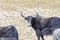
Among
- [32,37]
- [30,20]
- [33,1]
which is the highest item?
[30,20]

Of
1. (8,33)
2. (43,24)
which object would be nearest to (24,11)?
(43,24)

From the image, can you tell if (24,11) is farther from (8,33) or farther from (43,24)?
(8,33)

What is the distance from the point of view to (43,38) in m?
13.2

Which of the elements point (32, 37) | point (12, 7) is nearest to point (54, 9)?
point (12, 7)

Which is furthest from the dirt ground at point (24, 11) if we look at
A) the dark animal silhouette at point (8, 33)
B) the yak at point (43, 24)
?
the dark animal silhouette at point (8, 33)

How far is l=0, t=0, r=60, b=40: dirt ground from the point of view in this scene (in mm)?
14766

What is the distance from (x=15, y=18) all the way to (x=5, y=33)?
269 inches

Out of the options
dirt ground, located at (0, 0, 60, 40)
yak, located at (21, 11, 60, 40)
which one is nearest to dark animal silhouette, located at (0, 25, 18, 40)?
yak, located at (21, 11, 60, 40)

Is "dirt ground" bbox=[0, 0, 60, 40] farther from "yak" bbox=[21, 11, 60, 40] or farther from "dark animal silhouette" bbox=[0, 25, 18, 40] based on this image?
"dark animal silhouette" bbox=[0, 25, 18, 40]

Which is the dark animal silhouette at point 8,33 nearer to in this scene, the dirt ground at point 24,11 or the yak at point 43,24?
the yak at point 43,24

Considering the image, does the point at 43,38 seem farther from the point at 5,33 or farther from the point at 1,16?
the point at 1,16

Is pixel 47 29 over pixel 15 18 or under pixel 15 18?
over

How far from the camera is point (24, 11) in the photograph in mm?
20516

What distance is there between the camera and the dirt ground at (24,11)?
48.4ft
